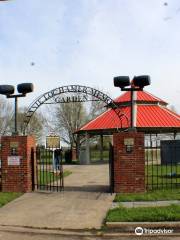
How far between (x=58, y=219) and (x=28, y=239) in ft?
5.70

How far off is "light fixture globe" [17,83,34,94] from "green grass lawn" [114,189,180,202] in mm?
4700

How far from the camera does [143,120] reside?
38625mm

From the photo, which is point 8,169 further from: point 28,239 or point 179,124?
point 179,124

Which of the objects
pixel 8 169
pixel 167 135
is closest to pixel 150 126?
pixel 167 135

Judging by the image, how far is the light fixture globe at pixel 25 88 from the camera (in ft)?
54.7

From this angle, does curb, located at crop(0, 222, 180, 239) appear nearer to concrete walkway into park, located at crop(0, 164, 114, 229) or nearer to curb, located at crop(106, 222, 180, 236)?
curb, located at crop(106, 222, 180, 236)

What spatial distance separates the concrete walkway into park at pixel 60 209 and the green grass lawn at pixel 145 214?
0.34 metres

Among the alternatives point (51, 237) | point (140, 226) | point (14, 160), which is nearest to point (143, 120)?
point (14, 160)

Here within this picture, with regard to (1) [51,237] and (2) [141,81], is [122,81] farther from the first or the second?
(1) [51,237]

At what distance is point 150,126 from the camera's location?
123 feet

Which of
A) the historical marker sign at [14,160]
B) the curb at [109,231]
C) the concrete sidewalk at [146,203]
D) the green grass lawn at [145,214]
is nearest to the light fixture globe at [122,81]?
the historical marker sign at [14,160]

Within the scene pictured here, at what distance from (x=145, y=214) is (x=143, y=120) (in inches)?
1096

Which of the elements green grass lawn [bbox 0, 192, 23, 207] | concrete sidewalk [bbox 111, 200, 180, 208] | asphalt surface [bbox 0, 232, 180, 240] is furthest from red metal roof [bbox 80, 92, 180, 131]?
asphalt surface [bbox 0, 232, 180, 240]

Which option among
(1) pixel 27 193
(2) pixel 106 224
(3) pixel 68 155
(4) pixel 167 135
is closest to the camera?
(2) pixel 106 224
